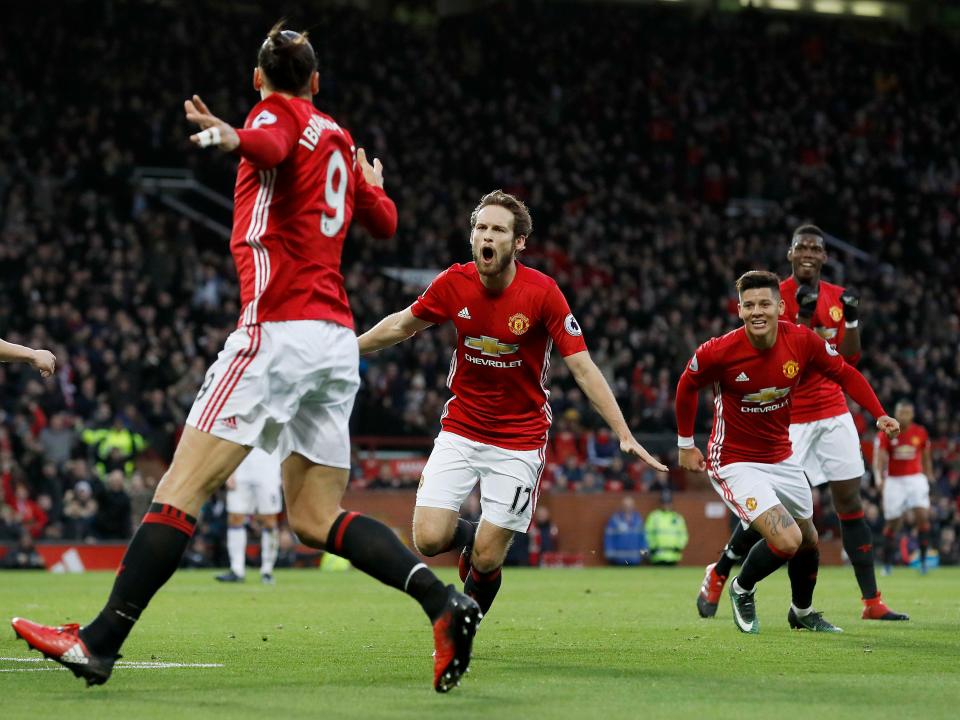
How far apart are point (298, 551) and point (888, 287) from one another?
16517mm

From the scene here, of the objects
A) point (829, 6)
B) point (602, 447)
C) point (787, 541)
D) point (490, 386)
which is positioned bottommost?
point (602, 447)

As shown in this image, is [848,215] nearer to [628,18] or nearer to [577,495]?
[628,18]

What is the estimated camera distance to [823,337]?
38.5ft

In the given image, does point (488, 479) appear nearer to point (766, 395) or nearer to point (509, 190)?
point (766, 395)

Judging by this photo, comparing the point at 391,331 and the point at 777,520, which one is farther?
the point at 777,520

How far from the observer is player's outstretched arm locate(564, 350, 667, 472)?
7.67m

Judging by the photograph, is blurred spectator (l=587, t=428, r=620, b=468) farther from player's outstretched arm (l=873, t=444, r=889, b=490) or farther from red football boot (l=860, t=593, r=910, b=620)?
red football boot (l=860, t=593, r=910, b=620)

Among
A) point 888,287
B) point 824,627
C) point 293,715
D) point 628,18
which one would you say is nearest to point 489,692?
point 293,715

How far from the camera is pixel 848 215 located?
3828 centimetres

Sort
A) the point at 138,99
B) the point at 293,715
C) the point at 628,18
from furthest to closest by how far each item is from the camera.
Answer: the point at 628,18, the point at 138,99, the point at 293,715

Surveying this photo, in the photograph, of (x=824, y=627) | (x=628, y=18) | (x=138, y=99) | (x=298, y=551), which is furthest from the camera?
(x=628, y=18)

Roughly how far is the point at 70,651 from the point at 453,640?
1562 millimetres

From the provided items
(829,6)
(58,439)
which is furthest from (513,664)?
(829,6)

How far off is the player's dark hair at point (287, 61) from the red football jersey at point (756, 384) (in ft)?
14.5
